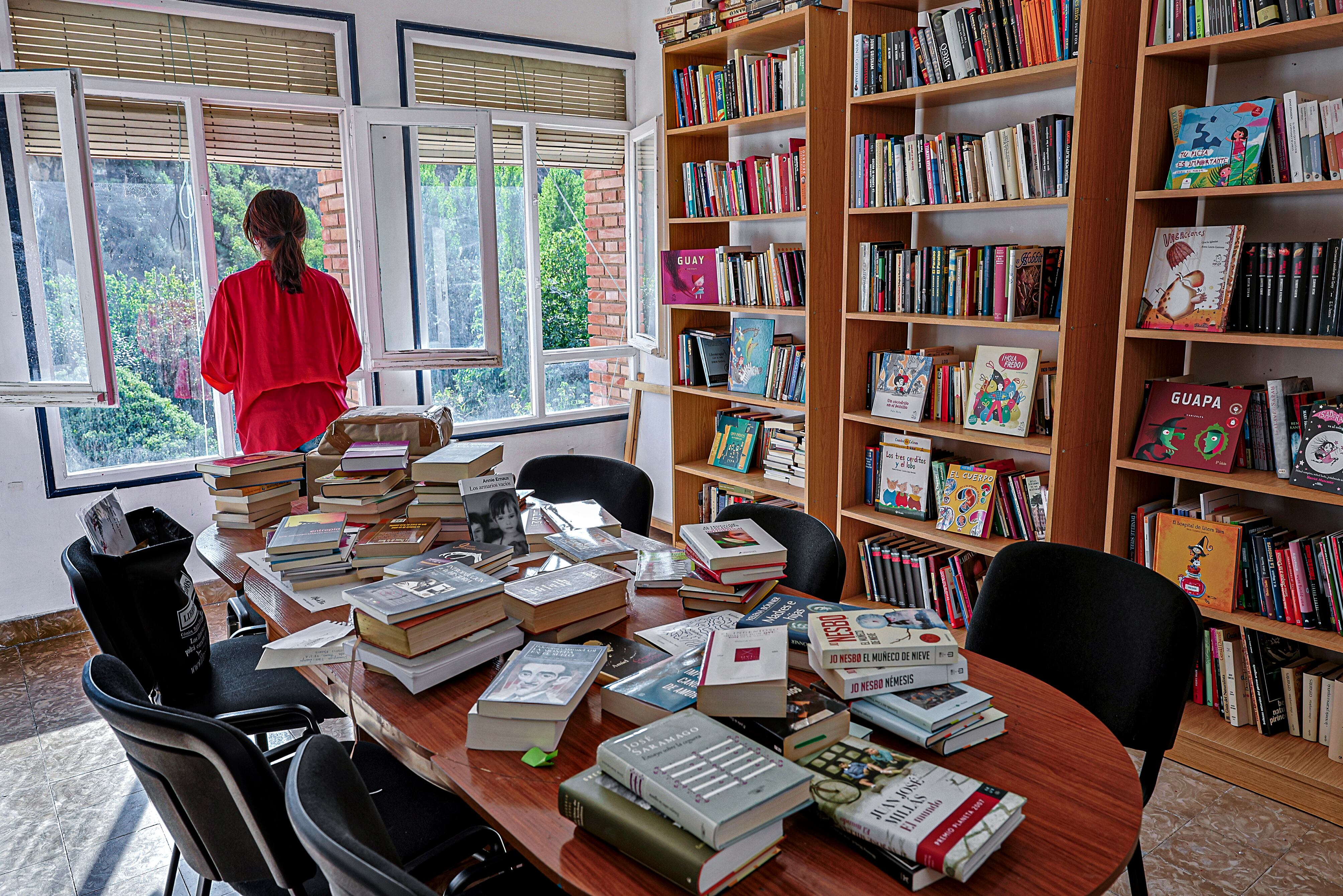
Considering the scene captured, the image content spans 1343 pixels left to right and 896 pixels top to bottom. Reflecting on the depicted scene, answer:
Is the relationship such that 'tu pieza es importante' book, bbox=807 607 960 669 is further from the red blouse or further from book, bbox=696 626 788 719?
the red blouse

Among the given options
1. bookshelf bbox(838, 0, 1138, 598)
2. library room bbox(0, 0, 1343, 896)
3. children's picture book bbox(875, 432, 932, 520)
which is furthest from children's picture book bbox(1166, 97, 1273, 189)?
children's picture book bbox(875, 432, 932, 520)

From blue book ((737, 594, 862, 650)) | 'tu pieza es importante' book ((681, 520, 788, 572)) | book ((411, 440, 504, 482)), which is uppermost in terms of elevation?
book ((411, 440, 504, 482))

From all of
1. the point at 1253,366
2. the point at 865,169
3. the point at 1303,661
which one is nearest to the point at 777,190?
the point at 865,169

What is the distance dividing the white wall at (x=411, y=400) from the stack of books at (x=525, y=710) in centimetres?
343

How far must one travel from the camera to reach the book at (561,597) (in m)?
1.81

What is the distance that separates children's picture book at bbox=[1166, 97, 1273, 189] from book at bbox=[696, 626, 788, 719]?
83.4 inches

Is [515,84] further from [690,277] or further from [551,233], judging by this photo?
[690,277]

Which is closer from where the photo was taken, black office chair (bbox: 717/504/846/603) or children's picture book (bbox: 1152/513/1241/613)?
black office chair (bbox: 717/504/846/603)

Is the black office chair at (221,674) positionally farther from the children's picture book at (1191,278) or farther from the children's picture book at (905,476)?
the children's picture book at (1191,278)

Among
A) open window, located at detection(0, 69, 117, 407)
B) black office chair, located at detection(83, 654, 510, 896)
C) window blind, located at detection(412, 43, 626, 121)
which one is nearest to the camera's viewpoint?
black office chair, located at detection(83, 654, 510, 896)

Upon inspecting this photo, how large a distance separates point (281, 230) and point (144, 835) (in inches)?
83.2

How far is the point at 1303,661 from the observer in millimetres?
2814

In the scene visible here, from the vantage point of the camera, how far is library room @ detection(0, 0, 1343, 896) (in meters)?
1.42

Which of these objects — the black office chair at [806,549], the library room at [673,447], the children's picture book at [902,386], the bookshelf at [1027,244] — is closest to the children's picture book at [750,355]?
the library room at [673,447]
